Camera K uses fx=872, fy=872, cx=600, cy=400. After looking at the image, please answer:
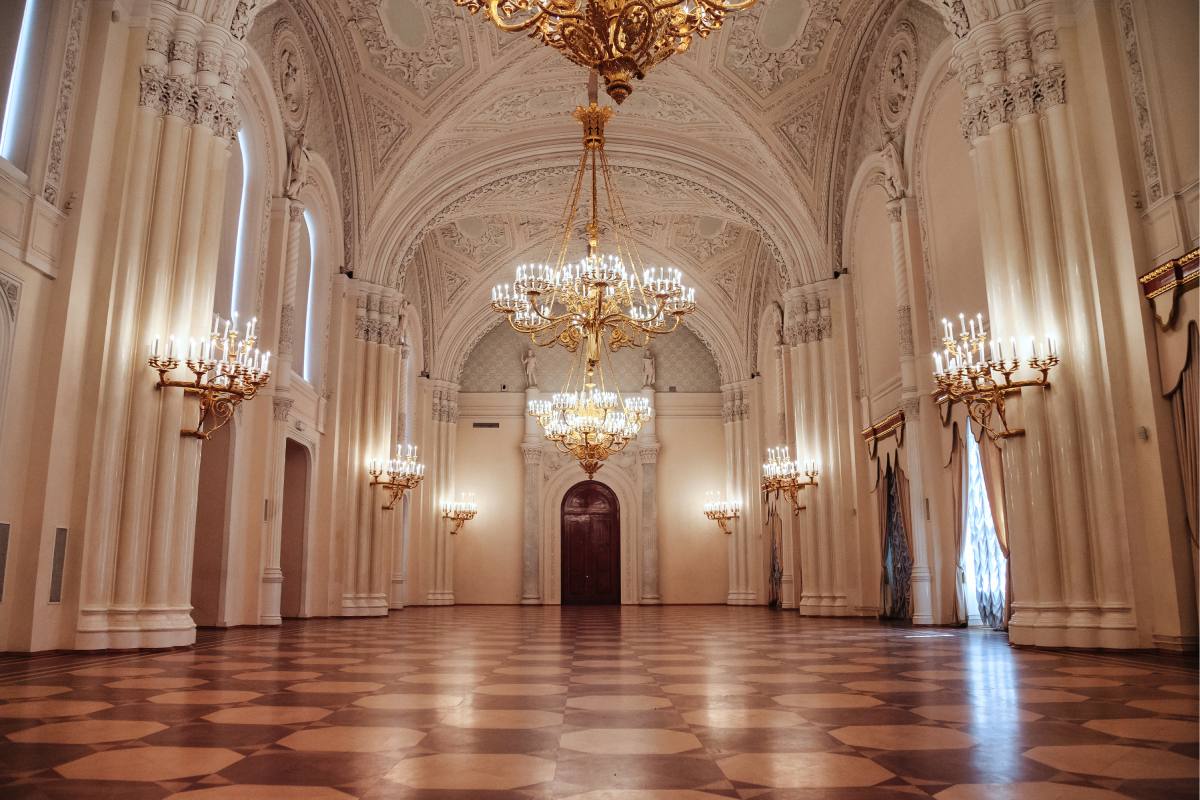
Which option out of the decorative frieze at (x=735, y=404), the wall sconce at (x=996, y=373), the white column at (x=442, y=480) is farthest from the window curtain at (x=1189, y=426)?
the white column at (x=442, y=480)

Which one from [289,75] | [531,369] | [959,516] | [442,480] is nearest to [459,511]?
[442,480]

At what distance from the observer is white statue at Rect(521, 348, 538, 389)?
2395cm

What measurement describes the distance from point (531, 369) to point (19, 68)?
17282 mm

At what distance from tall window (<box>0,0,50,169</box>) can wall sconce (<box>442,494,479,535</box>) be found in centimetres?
1594

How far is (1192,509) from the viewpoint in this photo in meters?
6.48

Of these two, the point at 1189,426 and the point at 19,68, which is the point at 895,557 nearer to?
the point at 1189,426

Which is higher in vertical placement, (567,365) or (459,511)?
(567,365)

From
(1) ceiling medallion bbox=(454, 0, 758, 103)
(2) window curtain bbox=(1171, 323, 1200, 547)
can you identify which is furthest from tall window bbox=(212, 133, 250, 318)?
(2) window curtain bbox=(1171, 323, 1200, 547)

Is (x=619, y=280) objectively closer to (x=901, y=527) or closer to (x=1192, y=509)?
(x=901, y=527)

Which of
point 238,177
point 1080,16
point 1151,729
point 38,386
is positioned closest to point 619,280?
point 238,177

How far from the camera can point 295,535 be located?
13219 millimetres

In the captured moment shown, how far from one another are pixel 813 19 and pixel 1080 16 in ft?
20.5

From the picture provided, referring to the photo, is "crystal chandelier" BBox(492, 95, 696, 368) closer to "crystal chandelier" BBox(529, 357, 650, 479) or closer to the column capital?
"crystal chandelier" BBox(529, 357, 650, 479)

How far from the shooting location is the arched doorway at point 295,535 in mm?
13195
